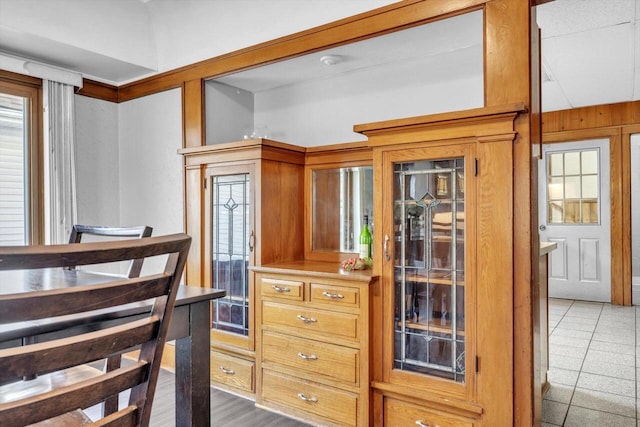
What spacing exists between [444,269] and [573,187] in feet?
15.7

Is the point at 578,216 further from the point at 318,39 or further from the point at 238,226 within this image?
the point at 238,226

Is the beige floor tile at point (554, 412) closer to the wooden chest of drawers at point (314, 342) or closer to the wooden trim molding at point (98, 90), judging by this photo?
the wooden chest of drawers at point (314, 342)

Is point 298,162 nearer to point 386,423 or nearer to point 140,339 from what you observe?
point 386,423

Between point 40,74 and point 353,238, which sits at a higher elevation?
point 40,74

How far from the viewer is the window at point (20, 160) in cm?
313

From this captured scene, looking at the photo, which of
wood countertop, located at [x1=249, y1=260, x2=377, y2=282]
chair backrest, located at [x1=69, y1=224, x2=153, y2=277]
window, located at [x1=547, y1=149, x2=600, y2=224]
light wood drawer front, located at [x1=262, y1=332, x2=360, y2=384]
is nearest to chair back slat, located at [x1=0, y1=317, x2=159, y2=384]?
chair backrest, located at [x1=69, y1=224, x2=153, y2=277]

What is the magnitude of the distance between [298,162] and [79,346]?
7.75ft

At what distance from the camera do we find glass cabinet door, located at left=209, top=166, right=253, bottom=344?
290 centimetres

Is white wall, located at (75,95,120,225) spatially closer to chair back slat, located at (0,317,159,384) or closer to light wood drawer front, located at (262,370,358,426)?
light wood drawer front, located at (262,370,358,426)

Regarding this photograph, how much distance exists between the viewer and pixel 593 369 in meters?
3.23

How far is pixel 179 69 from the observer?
3.39 metres

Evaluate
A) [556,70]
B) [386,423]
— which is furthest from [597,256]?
[386,423]

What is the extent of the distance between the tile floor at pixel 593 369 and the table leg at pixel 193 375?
210 centimetres

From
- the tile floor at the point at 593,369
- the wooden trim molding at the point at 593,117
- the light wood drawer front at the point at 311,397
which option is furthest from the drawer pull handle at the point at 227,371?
the wooden trim molding at the point at 593,117
